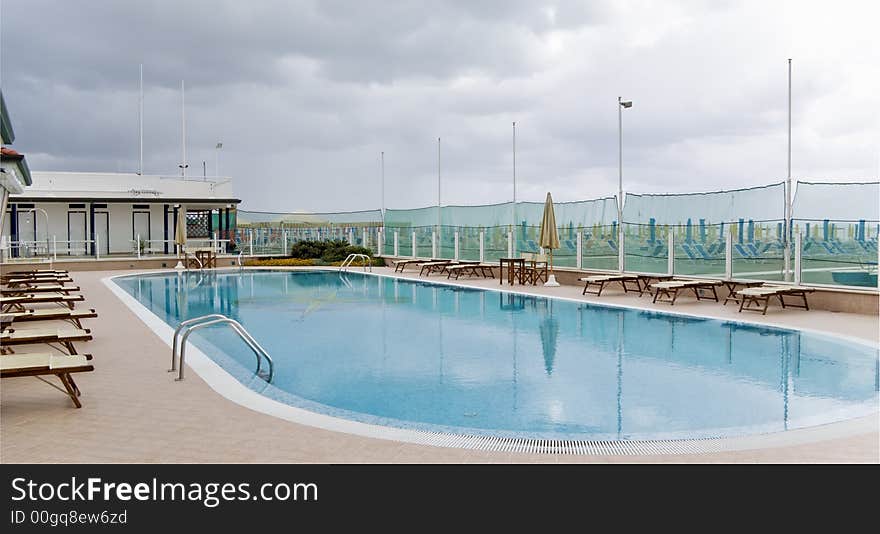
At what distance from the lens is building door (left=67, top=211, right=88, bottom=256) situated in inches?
1140

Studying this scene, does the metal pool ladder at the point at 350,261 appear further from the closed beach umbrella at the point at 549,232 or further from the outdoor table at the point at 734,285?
the outdoor table at the point at 734,285

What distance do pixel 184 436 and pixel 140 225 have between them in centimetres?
2814

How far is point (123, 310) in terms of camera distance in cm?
1269

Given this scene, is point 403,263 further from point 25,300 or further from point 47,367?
point 47,367

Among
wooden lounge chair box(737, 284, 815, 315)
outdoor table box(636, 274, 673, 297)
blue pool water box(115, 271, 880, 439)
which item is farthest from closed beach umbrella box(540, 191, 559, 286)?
wooden lounge chair box(737, 284, 815, 315)

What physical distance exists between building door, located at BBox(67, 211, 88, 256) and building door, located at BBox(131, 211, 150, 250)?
1864 mm

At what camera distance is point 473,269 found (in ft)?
70.4

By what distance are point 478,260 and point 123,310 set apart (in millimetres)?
11926

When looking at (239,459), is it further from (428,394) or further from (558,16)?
(558,16)

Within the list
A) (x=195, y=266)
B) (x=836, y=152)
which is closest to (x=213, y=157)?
(x=195, y=266)

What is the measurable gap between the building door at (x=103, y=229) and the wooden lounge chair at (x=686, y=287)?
78.0 feet

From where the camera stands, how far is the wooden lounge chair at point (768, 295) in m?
12.1
